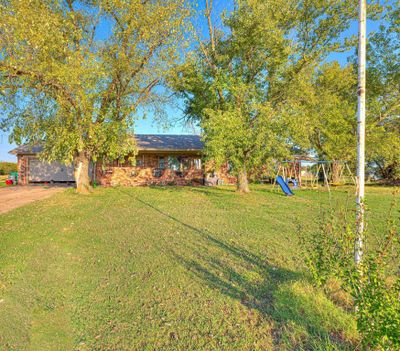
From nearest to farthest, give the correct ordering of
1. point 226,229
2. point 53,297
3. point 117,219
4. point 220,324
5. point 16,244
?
point 220,324, point 53,297, point 16,244, point 226,229, point 117,219

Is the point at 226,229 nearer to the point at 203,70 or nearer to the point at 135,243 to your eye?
the point at 135,243

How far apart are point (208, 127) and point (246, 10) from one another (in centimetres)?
578

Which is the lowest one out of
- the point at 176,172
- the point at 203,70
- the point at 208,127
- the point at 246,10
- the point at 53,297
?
the point at 53,297

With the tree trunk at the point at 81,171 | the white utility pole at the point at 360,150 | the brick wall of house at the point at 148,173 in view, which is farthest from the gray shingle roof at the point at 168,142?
the white utility pole at the point at 360,150

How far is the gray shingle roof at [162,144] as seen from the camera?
18609 millimetres

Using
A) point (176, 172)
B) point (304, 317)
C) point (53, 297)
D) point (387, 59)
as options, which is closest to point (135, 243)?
point (53, 297)

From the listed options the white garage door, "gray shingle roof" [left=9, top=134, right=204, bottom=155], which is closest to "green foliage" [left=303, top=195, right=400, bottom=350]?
"gray shingle roof" [left=9, top=134, right=204, bottom=155]

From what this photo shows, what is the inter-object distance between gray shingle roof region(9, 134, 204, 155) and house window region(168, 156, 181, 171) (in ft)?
3.29

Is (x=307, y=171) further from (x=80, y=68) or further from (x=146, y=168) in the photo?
(x=80, y=68)

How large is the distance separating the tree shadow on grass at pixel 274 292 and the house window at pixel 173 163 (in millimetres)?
14501

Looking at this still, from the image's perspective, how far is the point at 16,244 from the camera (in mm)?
5059

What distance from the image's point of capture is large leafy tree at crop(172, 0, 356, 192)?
10.5 meters

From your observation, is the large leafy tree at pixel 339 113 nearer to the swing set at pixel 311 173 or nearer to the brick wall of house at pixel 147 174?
the swing set at pixel 311 173

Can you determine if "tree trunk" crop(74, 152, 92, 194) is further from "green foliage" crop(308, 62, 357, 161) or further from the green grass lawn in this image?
"green foliage" crop(308, 62, 357, 161)
